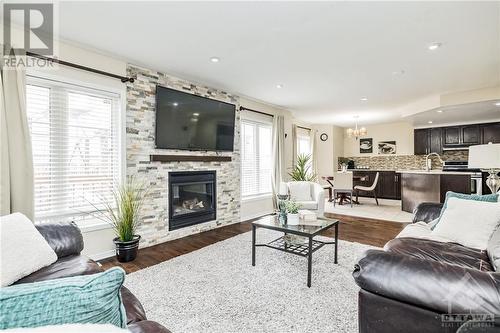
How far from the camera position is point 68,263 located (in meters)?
1.71

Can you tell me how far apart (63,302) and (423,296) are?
1273mm

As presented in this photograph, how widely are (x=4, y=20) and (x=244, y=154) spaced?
376 centimetres

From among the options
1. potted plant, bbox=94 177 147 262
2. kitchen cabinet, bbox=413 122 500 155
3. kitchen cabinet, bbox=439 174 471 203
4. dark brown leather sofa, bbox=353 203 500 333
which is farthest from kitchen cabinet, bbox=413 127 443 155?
potted plant, bbox=94 177 147 262

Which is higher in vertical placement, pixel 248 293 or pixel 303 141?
pixel 303 141

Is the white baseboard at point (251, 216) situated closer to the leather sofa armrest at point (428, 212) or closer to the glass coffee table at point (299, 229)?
the glass coffee table at point (299, 229)

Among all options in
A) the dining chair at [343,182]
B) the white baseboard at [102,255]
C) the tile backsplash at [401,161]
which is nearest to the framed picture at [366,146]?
the tile backsplash at [401,161]

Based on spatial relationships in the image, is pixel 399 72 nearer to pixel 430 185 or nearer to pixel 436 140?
pixel 430 185

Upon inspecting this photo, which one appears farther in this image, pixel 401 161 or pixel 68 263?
pixel 401 161

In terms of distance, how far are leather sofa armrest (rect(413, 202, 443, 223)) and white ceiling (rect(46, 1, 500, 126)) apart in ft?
5.85

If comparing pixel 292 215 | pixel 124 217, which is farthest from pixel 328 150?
pixel 124 217

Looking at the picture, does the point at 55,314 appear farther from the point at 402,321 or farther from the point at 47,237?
the point at 47,237

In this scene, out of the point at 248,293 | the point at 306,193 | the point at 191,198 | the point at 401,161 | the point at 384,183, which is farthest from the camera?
the point at 401,161

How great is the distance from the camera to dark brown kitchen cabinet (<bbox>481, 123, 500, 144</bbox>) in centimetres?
591

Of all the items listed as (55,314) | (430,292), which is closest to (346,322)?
(430,292)
